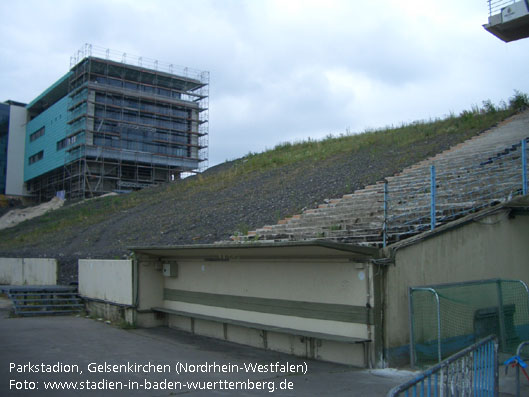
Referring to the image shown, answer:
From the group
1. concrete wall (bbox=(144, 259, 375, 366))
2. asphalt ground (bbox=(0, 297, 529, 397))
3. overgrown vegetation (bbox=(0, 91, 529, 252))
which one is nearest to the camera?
asphalt ground (bbox=(0, 297, 529, 397))

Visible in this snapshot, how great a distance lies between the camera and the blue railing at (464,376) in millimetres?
3734

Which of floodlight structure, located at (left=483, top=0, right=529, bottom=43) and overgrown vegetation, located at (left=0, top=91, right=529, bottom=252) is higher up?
floodlight structure, located at (left=483, top=0, right=529, bottom=43)

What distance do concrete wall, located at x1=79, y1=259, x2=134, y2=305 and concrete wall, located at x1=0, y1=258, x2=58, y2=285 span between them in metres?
3.72

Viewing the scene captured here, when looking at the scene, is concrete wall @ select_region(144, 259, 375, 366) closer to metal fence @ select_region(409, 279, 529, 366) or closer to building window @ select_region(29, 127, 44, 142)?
metal fence @ select_region(409, 279, 529, 366)

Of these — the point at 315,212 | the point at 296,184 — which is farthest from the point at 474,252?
the point at 296,184

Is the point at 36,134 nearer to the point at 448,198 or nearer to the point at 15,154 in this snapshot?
the point at 15,154

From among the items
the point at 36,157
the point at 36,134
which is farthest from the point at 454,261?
the point at 36,134

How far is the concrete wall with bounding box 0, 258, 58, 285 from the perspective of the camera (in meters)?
19.4

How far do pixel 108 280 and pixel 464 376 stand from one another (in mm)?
12019

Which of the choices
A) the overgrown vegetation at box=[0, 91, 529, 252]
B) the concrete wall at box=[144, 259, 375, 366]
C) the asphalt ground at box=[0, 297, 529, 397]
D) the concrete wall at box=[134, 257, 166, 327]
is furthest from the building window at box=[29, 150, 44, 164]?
the asphalt ground at box=[0, 297, 529, 397]

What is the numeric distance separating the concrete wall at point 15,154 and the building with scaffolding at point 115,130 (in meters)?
3.86

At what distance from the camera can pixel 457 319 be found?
25.2 ft

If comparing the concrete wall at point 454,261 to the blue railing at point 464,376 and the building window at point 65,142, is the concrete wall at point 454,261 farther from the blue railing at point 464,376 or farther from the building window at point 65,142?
the building window at point 65,142

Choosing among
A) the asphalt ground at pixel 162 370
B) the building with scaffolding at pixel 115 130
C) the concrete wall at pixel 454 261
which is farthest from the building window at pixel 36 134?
the concrete wall at pixel 454 261
